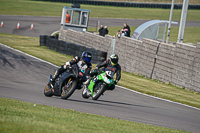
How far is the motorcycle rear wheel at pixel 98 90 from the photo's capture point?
34.9ft

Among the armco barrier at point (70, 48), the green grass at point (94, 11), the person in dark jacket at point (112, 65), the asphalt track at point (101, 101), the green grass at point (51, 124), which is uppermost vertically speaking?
the green grass at point (94, 11)

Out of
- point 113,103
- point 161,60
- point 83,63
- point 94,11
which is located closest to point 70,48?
point 161,60

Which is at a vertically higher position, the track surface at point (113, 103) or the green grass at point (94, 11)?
the green grass at point (94, 11)

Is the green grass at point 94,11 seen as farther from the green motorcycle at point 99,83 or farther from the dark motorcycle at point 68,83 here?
the dark motorcycle at point 68,83

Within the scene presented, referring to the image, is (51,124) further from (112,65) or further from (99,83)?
(112,65)

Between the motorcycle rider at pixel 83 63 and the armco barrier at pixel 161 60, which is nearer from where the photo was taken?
the motorcycle rider at pixel 83 63

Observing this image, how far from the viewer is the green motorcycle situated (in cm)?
1066

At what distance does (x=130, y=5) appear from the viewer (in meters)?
59.1

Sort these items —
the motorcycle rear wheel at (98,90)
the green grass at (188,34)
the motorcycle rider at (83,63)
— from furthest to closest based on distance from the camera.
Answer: the green grass at (188,34) < the motorcycle rear wheel at (98,90) < the motorcycle rider at (83,63)

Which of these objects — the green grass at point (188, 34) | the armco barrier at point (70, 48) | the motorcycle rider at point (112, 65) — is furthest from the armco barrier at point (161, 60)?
the green grass at point (188, 34)

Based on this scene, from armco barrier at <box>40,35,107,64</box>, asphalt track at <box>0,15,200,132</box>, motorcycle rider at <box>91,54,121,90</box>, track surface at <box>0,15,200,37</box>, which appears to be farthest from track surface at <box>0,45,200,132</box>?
track surface at <box>0,15,200,37</box>

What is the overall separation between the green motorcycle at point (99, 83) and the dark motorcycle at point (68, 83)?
498mm

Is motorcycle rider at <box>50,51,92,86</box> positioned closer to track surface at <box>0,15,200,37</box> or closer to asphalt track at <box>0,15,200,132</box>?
asphalt track at <box>0,15,200,132</box>

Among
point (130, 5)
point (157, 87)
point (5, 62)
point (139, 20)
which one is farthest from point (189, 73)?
point (130, 5)
